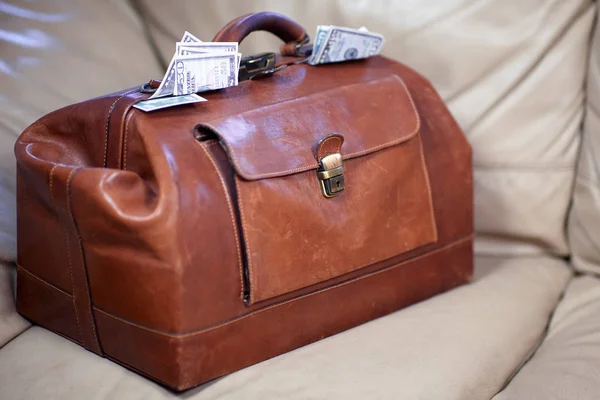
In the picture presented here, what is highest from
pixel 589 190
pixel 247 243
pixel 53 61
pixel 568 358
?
pixel 53 61

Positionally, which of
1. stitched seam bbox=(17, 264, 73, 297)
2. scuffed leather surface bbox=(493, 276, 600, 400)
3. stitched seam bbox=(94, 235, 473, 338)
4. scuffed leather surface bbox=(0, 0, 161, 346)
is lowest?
scuffed leather surface bbox=(493, 276, 600, 400)

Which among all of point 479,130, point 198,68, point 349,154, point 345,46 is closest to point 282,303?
point 349,154

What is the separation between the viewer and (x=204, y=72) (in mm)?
843

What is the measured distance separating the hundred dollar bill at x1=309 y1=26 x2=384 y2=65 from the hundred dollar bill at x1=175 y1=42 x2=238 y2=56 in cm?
17

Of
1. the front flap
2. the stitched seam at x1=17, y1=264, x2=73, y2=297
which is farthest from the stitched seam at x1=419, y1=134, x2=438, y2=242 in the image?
the stitched seam at x1=17, y1=264, x2=73, y2=297

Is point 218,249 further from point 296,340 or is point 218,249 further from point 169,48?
point 169,48

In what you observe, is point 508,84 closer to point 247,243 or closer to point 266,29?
point 266,29

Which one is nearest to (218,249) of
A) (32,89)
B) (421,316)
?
(421,316)

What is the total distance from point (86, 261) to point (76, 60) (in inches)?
19.3

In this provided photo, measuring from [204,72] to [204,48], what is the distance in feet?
0.10

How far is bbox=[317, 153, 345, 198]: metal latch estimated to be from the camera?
0.85 metres

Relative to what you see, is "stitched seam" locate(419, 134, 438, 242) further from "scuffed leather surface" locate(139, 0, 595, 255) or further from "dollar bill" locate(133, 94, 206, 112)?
"dollar bill" locate(133, 94, 206, 112)

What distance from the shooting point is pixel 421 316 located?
0.95m

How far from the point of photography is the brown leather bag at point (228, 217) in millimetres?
753
